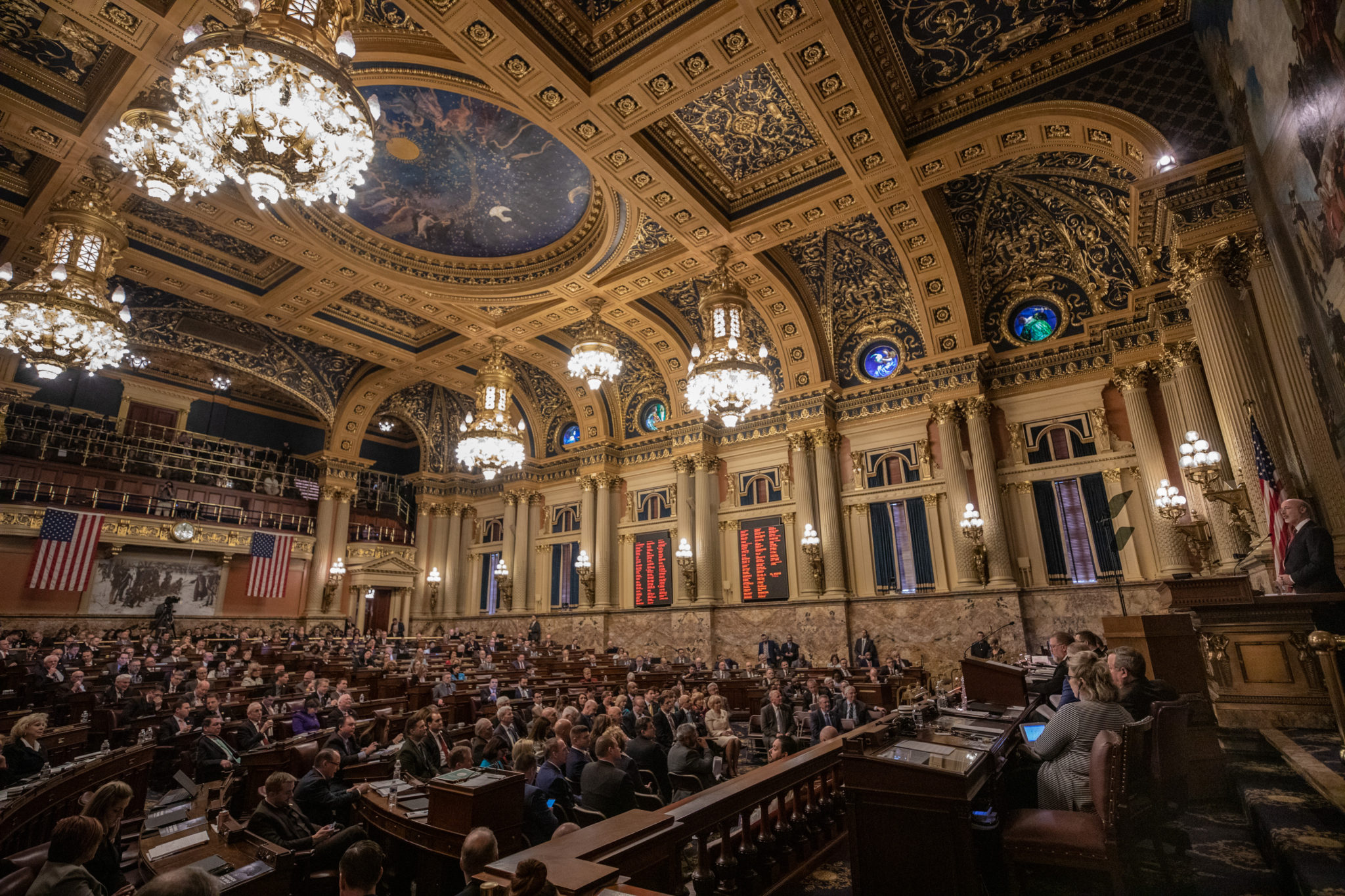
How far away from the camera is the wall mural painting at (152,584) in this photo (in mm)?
18562

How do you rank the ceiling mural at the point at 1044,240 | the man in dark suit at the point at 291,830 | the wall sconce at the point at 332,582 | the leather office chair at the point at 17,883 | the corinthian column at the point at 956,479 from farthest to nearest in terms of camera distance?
the wall sconce at the point at 332,582 → the corinthian column at the point at 956,479 → the ceiling mural at the point at 1044,240 → the man in dark suit at the point at 291,830 → the leather office chair at the point at 17,883

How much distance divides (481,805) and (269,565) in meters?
22.2

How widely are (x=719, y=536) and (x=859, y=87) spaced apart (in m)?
11.2

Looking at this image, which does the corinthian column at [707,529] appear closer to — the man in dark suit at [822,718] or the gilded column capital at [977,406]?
the gilded column capital at [977,406]

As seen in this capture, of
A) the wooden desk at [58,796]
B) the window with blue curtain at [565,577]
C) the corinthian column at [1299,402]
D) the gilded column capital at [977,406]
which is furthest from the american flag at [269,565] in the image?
the corinthian column at [1299,402]

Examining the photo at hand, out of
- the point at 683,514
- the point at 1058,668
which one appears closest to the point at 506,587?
the point at 683,514

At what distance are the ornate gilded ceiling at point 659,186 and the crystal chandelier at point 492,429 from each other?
3198mm

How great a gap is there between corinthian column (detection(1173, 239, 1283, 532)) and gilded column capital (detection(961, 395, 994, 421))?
5.60 metres

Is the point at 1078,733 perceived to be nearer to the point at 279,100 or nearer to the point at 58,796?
the point at 58,796

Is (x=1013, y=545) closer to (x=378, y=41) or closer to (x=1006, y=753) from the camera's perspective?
(x=1006, y=753)

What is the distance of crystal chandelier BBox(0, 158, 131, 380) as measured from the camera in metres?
9.48

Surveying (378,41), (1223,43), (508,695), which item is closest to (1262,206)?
(1223,43)

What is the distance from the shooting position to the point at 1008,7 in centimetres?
909

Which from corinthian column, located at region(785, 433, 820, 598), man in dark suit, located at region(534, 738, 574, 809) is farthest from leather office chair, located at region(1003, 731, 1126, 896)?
corinthian column, located at region(785, 433, 820, 598)
